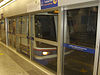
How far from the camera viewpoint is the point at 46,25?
399 cm

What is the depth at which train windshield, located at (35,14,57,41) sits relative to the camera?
370 cm

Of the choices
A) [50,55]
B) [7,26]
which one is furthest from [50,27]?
[7,26]

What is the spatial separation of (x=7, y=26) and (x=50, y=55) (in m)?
5.09

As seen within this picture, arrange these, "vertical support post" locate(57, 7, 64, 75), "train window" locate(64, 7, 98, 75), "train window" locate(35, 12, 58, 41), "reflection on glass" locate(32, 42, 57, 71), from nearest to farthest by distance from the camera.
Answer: "train window" locate(64, 7, 98, 75), "vertical support post" locate(57, 7, 64, 75), "train window" locate(35, 12, 58, 41), "reflection on glass" locate(32, 42, 57, 71)

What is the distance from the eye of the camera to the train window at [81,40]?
7.27 feet

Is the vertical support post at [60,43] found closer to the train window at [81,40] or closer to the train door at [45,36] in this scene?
the train window at [81,40]

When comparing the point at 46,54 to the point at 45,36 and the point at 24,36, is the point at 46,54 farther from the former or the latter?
the point at 24,36

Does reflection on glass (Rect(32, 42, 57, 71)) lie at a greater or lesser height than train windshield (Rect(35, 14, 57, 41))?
lesser

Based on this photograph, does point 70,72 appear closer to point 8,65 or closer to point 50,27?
point 50,27

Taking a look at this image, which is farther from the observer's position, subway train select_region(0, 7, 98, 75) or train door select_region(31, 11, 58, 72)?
train door select_region(31, 11, 58, 72)

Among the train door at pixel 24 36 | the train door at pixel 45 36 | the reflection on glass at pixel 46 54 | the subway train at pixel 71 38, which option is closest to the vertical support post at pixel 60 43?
the subway train at pixel 71 38

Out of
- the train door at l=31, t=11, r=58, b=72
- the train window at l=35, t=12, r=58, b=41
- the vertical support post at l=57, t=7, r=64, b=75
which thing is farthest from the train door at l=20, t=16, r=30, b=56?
the vertical support post at l=57, t=7, r=64, b=75

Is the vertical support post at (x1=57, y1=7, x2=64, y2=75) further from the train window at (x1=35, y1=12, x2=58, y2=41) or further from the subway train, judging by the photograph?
the train window at (x1=35, y1=12, x2=58, y2=41)

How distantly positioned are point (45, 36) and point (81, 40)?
160 centimetres
